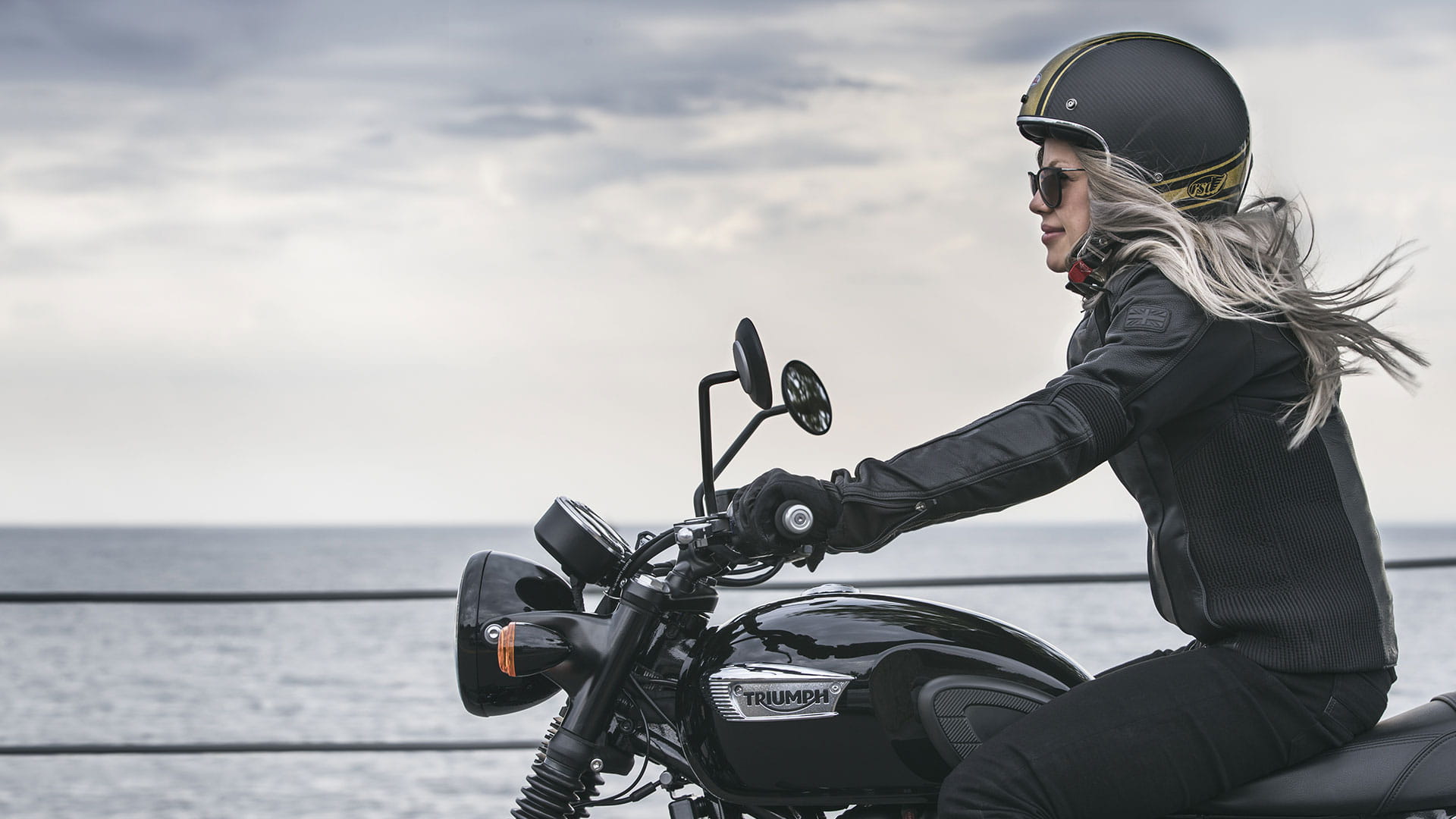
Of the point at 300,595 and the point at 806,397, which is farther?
the point at 300,595

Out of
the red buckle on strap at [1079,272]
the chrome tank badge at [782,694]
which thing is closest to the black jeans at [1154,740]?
the chrome tank badge at [782,694]

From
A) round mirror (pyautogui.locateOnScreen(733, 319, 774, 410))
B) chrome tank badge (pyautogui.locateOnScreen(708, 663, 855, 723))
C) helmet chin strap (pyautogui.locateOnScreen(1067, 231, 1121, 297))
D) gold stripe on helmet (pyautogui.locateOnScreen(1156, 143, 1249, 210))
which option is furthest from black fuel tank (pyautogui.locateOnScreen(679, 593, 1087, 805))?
gold stripe on helmet (pyautogui.locateOnScreen(1156, 143, 1249, 210))

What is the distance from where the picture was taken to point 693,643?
6.21 feet

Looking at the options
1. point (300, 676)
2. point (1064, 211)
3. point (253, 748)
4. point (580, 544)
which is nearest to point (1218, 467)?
point (1064, 211)

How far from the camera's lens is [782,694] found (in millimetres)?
1771

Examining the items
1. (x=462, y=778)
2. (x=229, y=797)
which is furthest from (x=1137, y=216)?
(x=229, y=797)

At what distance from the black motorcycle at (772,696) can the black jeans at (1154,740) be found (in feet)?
0.19

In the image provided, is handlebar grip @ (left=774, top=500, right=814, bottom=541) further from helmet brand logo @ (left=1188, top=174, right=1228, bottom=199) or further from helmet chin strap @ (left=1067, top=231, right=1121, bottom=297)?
helmet brand logo @ (left=1188, top=174, right=1228, bottom=199)

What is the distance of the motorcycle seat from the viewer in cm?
172

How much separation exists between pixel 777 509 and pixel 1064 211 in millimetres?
842

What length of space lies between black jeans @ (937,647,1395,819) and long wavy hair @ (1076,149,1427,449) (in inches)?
13.8

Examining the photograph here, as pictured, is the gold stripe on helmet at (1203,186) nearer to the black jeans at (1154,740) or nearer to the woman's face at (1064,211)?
the woman's face at (1064,211)

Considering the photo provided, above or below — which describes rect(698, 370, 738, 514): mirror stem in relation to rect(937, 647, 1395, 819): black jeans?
above

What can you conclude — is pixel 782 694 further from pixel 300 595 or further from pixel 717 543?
pixel 300 595
